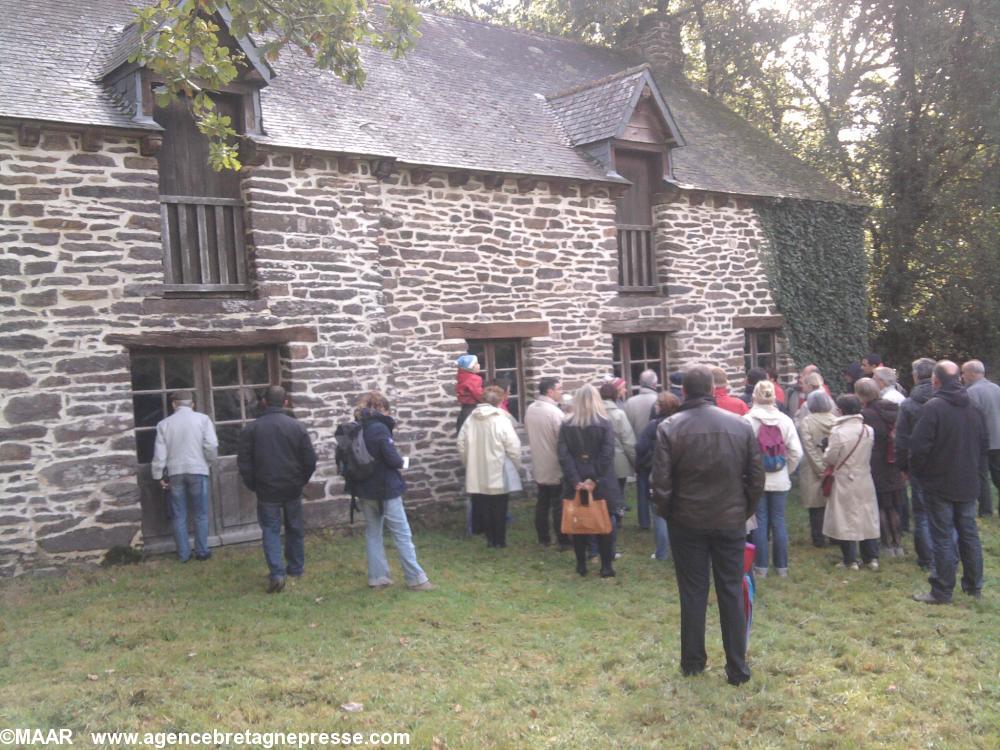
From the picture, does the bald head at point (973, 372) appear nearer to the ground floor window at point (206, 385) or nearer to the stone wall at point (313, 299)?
the stone wall at point (313, 299)

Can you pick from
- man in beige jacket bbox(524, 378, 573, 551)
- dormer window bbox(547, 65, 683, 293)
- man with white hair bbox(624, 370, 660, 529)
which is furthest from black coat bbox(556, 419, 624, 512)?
dormer window bbox(547, 65, 683, 293)

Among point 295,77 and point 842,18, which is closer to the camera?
point 295,77

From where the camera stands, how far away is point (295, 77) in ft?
36.9

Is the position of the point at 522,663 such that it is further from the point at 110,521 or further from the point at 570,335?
the point at 570,335

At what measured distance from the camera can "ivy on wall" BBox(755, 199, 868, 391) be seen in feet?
48.0

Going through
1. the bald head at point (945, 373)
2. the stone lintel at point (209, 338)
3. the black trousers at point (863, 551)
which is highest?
the stone lintel at point (209, 338)

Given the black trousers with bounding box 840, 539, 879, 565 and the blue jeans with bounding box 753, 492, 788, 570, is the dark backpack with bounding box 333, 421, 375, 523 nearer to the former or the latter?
the blue jeans with bounding box 753, 492, 788, 570

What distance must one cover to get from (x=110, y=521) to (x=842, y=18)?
17.9 m

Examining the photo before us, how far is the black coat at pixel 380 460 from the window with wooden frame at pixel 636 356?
6054 mm

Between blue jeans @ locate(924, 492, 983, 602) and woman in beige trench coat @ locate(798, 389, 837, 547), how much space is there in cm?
156

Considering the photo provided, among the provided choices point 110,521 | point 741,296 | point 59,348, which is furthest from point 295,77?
point 741,296

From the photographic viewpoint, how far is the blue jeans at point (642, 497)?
9039 mm

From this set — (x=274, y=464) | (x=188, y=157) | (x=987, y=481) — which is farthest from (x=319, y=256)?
(x=987, y=481)

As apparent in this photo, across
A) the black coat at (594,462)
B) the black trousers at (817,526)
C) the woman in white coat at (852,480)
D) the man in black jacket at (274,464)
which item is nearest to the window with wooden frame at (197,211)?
the man in black jacket at (274,464)
